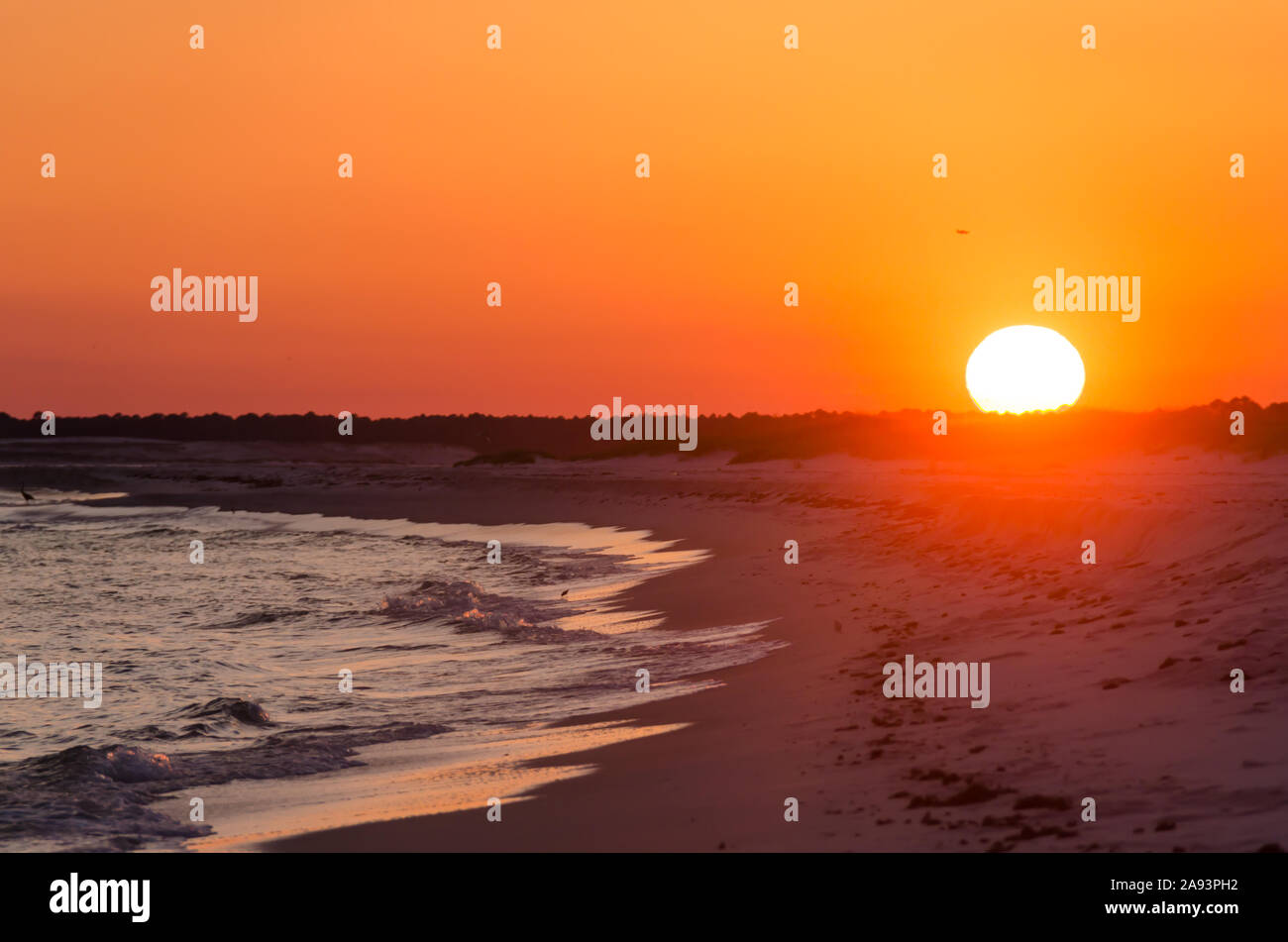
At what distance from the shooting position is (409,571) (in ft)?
101

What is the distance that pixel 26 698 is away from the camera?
49.2 ft

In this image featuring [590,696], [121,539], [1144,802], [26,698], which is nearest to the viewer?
[1144,802]

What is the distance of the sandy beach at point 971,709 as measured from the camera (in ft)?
25.7

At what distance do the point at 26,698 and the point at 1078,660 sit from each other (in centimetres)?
1259

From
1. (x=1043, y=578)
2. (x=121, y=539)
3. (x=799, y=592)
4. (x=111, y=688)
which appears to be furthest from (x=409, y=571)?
(x=121, y=539)

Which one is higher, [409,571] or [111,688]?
[409,571]

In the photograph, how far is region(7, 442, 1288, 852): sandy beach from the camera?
782 cm

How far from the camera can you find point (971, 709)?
35.4 ft

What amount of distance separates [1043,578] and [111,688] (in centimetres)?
Result: 1342

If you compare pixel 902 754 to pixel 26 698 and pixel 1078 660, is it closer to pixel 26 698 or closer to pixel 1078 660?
pixel 1078 660

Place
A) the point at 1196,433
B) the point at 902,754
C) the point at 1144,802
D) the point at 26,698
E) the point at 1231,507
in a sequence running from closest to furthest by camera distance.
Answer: the point at 1144,802 < the point at 902,754 < the point at 26,698 < the point at 1231,507 < the point at 1196,433

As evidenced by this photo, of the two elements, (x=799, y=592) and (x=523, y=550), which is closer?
(x=799, y=592)

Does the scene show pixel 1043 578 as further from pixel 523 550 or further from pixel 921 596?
pixel 523 550
